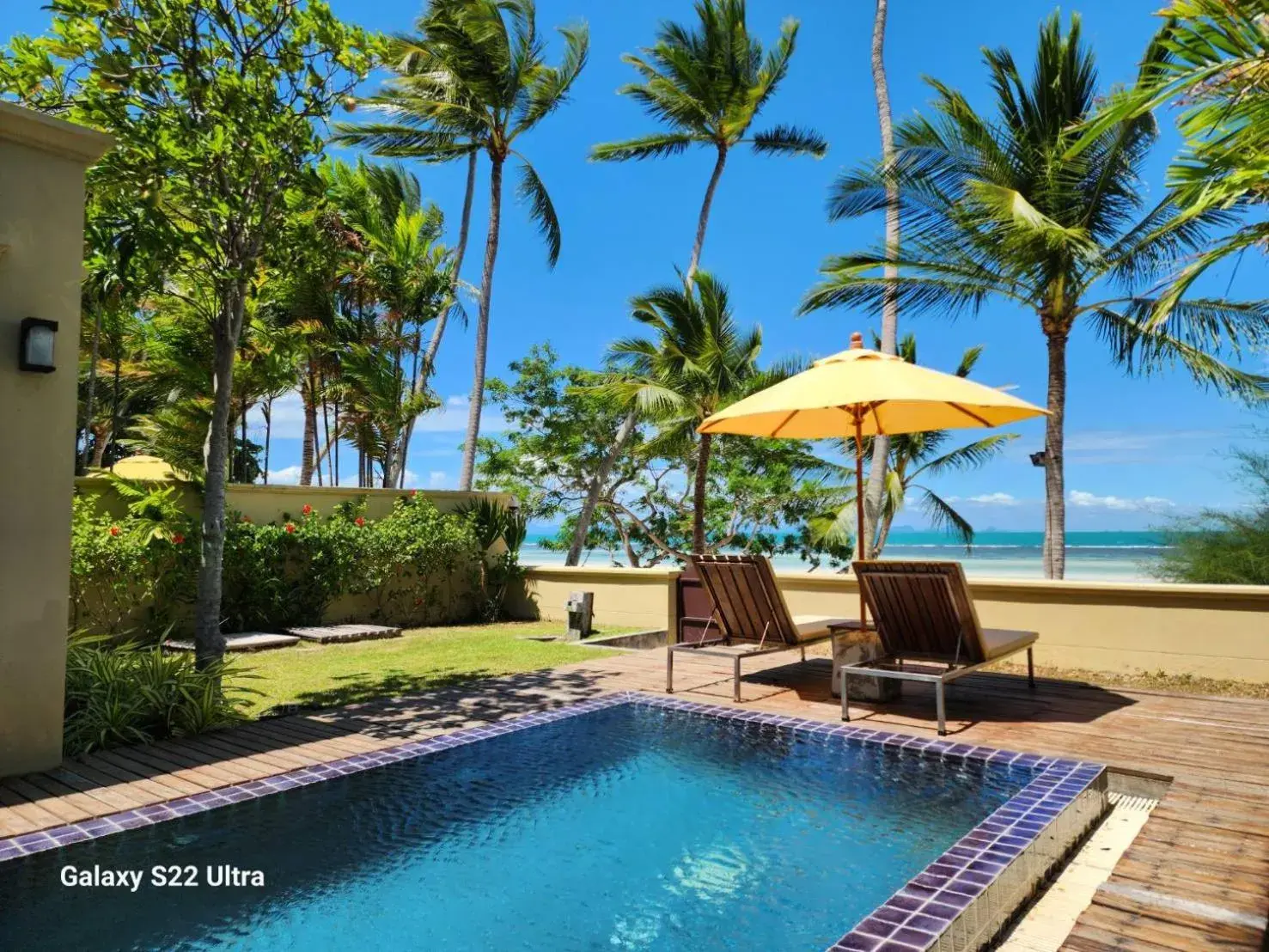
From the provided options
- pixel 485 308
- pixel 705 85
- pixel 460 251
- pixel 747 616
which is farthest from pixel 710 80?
pixel 747 616

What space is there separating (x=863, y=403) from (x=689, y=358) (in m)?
8.25

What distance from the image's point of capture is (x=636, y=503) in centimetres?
2384

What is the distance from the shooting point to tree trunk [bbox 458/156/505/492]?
648 inches

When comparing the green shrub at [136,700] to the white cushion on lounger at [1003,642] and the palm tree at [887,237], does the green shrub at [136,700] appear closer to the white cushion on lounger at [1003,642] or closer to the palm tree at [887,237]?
the white cushion on lounger at [1003,642]

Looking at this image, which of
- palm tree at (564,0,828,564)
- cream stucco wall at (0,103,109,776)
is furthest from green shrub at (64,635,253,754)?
palm tree at (564,0,828,564)

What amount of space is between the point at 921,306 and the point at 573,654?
23.6 feet

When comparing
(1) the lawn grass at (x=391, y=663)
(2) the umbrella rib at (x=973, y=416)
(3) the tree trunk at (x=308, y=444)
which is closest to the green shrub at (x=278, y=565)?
(1) the lawn grass at (x=391, y=663)

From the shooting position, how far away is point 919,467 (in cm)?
1928

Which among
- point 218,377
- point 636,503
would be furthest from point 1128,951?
point 636,503

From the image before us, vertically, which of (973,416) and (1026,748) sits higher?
(973,416)

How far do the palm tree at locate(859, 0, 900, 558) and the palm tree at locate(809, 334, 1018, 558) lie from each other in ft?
14.6

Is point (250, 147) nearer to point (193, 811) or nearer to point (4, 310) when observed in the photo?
point (4, 310)

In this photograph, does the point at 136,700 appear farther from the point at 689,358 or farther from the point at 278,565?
the point at 689,358

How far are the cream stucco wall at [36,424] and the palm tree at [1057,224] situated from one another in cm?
928
